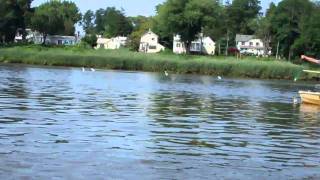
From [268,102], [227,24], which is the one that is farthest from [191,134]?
[227,24]

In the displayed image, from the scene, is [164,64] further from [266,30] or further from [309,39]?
[266,30]

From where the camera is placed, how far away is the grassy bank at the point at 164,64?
86.6m

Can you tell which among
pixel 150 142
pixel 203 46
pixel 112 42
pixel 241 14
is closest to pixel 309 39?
pixel 203 46

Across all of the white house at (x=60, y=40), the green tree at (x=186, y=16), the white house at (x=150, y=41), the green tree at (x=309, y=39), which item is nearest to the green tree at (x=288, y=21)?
the green tree at (x=309, y=39)

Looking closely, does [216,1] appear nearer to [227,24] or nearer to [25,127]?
[227,24]

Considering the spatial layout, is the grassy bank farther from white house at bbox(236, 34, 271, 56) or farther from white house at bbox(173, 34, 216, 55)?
white house at bbox(236, 34, 271, 56)

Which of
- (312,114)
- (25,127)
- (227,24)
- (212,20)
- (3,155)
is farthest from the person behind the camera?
(227,24)

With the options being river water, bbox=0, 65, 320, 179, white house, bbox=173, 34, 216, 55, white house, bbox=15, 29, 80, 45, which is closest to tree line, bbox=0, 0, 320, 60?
white house, bbox=173, 34, 216, 55

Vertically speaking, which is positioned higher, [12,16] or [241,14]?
[241,14]

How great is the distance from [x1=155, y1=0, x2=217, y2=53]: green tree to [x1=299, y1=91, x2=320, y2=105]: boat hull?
293 ft

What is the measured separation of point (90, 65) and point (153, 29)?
192 feet

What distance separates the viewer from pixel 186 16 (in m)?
129

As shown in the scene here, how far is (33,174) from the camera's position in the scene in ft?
40.0

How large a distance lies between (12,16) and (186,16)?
3843cm
